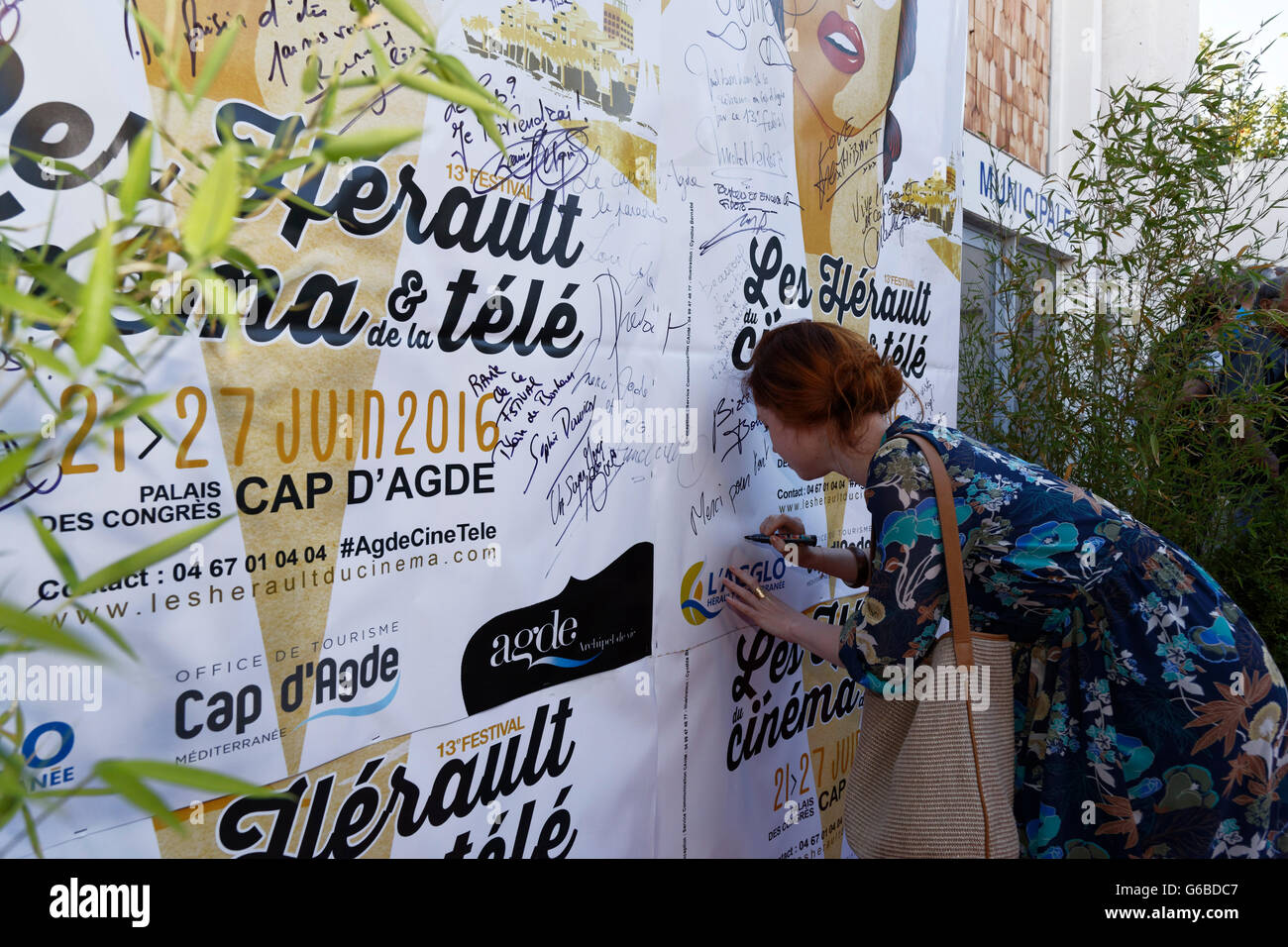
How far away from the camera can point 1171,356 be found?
2.34 m

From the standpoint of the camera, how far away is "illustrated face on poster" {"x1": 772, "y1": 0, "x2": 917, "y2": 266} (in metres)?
1.90

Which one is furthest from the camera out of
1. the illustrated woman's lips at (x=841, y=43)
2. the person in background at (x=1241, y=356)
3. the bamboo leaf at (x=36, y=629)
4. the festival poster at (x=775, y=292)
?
the person in background at (x=1241, y=356)

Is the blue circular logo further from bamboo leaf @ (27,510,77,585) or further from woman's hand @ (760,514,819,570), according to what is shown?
woman's hand @ (760,514,819,570)

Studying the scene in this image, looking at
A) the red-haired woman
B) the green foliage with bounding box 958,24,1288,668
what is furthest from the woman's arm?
the green foliage with bounding box 958,24,1288,668

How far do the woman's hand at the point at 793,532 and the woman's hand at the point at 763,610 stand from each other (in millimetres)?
108

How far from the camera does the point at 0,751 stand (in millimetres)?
389

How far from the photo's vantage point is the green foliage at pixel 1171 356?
7.51ft
